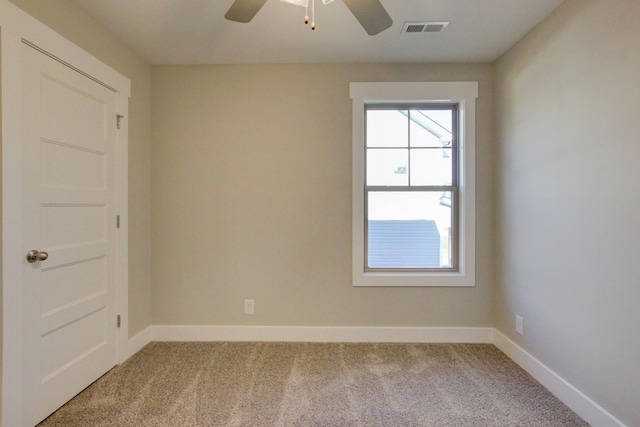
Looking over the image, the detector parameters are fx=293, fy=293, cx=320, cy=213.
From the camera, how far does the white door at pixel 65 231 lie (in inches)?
64.3

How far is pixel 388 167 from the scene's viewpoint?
2.81 meters

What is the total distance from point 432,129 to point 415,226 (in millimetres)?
944

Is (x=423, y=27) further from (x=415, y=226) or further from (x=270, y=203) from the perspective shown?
(x=270, y=203)

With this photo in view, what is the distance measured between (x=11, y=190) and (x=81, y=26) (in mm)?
1212

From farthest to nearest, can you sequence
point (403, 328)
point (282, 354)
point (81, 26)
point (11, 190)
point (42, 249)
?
1. point (403, 328)
2. point (282, 354)
3. point (81, 26)
4. point (42, 249)
5. point (11, 190)

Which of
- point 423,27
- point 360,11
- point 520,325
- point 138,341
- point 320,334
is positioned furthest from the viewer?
point 320,334

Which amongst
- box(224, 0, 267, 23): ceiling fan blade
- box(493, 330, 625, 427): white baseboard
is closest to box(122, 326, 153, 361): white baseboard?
box(224, 0, 267, 23): ceiling fan blade

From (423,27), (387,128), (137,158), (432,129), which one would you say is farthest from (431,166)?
(137,158)

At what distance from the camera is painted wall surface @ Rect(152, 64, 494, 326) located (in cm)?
269

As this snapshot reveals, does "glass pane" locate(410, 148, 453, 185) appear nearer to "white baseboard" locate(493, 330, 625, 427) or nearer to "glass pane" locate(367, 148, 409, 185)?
"glass pane" locate(367, 148, 409, 185)

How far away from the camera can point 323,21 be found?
2082 millimetres

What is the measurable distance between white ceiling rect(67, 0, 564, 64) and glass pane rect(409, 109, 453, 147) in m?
0.46

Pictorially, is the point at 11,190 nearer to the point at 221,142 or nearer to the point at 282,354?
the point at 221,142

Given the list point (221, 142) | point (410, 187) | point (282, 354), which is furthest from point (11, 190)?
point (410, 187)
